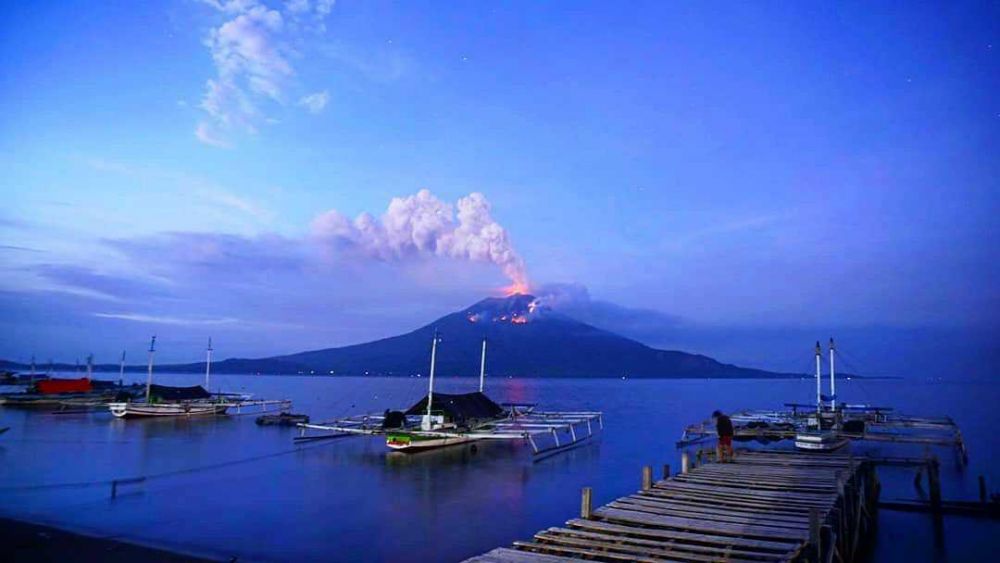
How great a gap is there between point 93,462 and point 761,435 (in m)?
27.9

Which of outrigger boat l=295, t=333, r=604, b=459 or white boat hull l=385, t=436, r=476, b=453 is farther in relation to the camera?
outrigger boat l=295, t=333, r=604, b=459

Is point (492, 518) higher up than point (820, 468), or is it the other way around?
point (820, 468)

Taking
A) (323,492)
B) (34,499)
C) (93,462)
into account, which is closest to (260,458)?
(93,462)

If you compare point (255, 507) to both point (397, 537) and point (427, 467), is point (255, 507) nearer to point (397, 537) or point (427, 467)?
point (397, 537)

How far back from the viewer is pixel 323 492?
891 inches

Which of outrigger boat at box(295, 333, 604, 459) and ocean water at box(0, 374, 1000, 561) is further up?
outrigger boat at box(295, 333, 604, 459)

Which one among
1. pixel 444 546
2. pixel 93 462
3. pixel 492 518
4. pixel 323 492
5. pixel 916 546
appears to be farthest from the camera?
pixel 93 462

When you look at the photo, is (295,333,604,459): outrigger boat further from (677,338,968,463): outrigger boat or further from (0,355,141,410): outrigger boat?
(0,355,141,410): outrigger boat

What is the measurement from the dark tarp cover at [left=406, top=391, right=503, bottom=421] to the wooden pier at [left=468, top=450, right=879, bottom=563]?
1859 cm

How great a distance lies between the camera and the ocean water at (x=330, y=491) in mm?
16406

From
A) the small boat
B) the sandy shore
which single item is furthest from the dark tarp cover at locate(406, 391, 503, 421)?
the sandy shore

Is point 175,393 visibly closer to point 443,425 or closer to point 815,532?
point 443,425

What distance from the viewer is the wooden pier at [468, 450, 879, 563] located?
9.06m

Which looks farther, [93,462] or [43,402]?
[43,402]
